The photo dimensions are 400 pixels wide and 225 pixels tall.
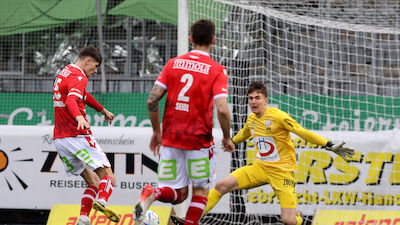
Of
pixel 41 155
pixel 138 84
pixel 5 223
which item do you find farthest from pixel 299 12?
pixel 5 223

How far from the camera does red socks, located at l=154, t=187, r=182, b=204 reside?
5042 mm

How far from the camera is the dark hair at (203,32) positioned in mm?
5078

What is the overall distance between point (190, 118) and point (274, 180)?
225cm

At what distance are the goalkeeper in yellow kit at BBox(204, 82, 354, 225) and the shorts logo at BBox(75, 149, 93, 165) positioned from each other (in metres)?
1.52

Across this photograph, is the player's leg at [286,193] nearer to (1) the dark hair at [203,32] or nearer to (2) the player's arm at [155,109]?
(2) the player's arm at [155,109]

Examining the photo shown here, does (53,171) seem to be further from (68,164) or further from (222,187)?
(222,187)

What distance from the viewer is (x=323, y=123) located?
430 inches

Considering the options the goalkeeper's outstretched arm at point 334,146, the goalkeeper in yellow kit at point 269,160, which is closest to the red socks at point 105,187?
the goalkeeper in yellow kit at point 269,160

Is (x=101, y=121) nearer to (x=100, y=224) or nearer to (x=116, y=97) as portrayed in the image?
(x=116, y=97)

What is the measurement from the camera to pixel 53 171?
28.3 feet

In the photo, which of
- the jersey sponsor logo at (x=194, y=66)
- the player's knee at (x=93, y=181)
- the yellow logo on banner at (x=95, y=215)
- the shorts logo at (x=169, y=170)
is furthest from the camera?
the yellow logo on banner at (x=95, y=215)

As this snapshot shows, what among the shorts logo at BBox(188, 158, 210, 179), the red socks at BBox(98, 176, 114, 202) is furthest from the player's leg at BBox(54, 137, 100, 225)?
the shorts logo at BBox(188, 158, 210, 179)

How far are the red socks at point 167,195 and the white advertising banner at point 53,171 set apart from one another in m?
3.49

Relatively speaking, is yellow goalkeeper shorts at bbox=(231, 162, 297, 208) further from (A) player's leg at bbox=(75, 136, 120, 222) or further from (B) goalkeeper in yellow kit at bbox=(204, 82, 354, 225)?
(A) player's leg at bbox=(75, 136, 120, 222)
